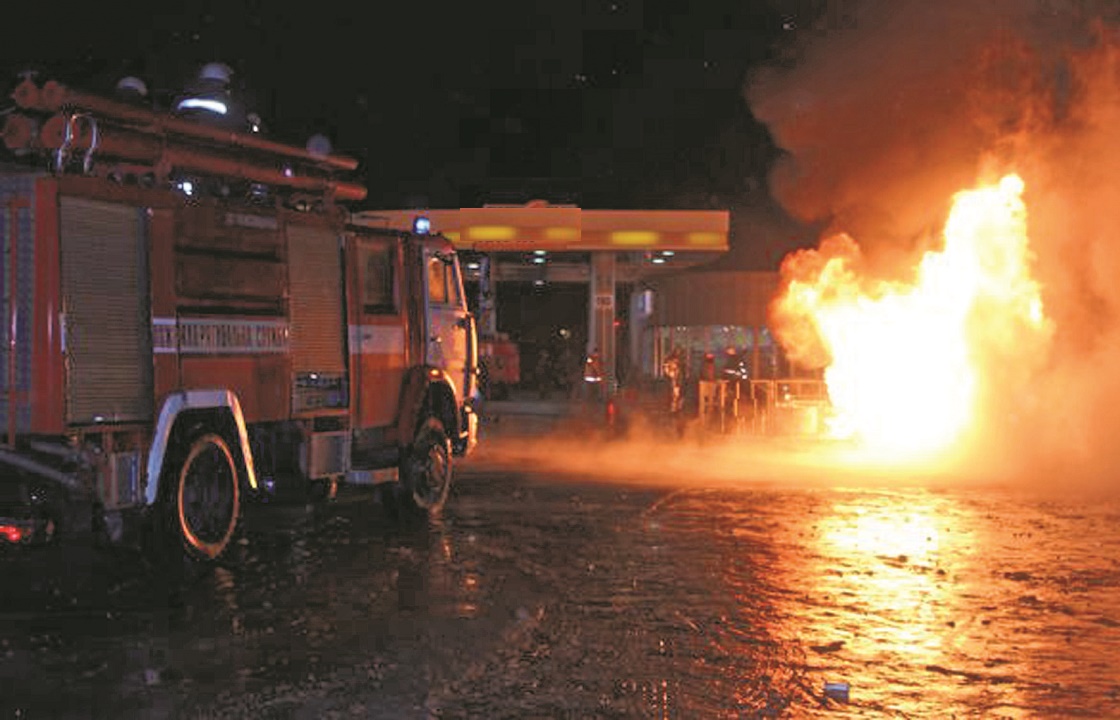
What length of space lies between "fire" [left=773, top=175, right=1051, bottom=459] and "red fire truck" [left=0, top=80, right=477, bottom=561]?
10.4 meters

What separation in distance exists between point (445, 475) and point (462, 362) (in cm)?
140

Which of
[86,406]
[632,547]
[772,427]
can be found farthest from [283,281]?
[772,427]

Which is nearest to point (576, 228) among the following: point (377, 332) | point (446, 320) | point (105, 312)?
point (446, 320)

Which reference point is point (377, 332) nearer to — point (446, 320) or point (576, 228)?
point (446, 320)

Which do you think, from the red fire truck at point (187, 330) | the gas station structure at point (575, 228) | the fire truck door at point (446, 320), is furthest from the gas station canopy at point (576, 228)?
the red fire truck at point (187, 330)

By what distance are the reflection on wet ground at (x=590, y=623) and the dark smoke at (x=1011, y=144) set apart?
273 inches

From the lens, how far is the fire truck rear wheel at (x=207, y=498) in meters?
8.58

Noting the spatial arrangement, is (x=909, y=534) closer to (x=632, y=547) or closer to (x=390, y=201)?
(x=632, y=547)

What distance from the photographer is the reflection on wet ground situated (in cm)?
548

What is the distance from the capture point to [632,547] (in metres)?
9.76

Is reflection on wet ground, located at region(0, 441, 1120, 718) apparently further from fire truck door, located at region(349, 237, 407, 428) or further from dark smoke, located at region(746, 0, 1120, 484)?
dark smoke, located at region(746, 0, 1120, 484)

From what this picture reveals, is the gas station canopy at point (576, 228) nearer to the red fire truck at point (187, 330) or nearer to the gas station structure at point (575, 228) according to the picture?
the gas station structure at point (575, 228)

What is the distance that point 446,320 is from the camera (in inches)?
483

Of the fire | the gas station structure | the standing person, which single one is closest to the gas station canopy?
the gas station structure
